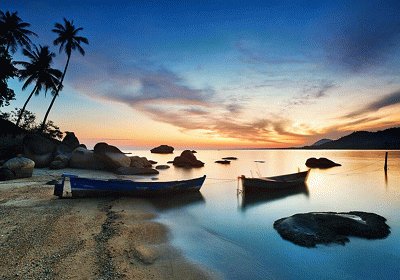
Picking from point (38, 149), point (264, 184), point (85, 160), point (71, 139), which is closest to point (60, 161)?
point (85, 160)

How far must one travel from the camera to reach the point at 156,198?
61.6 feet

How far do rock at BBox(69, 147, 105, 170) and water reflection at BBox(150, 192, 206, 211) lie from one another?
17.8m

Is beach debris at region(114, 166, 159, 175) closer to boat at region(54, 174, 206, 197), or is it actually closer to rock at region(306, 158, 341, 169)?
boat at region(54, 174, 206, 197)

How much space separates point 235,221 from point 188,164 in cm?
4564

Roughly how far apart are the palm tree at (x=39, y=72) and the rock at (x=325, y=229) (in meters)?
42.3

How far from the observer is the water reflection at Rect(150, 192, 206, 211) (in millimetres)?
16875

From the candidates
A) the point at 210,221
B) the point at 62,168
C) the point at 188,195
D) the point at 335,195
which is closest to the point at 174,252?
the point at 210,221

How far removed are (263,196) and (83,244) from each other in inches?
706

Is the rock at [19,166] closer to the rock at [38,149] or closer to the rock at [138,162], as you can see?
the rock at [38,149]

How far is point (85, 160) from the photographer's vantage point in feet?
105

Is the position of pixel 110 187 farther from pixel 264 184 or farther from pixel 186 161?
pixel 186 161

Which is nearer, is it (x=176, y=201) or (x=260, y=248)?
(x=260, y=248)

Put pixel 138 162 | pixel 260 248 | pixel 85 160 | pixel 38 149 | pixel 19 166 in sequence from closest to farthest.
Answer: pixel 260 248 → pixel 19 166 → pixel 38 149 → pixel 85 160 → pixel 138 162

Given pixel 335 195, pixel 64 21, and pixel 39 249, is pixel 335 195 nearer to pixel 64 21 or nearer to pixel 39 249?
pixel 39 249
